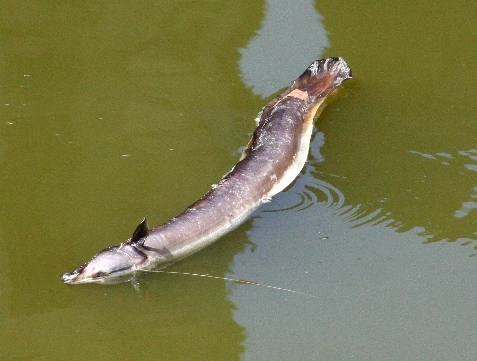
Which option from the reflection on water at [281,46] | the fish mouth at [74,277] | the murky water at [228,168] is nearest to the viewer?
the murky water at [228,168]

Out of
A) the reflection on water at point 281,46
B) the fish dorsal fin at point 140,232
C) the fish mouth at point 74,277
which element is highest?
the reflection on water at point 281,46

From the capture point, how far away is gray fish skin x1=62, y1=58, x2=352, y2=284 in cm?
384

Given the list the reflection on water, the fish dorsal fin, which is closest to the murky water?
the reflection on water

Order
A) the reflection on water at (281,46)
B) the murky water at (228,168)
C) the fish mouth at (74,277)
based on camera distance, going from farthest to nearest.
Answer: the reflection on water at (281,46) → the fish mouth at (74,277) → the murky water at (228,168)

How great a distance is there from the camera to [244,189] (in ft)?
13.9

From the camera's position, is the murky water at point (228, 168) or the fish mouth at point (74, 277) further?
the fish mouth at point (74, 277)

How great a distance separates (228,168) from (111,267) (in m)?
1.03

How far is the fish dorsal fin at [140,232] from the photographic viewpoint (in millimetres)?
3783

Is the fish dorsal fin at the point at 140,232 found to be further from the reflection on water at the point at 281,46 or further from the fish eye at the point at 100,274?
the reflection on water at the point at 281,46

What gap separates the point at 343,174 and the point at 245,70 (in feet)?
3.93

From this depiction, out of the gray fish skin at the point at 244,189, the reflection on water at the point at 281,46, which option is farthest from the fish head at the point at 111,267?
the reflection on water at the point at 281,46

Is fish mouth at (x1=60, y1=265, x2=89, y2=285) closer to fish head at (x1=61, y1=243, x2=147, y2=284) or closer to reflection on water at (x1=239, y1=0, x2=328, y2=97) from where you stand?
fish head at (x1=61, y1=243, x2=147, y2=284)

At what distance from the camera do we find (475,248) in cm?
412


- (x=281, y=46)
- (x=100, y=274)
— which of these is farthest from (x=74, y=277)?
(x=281, y=46)
